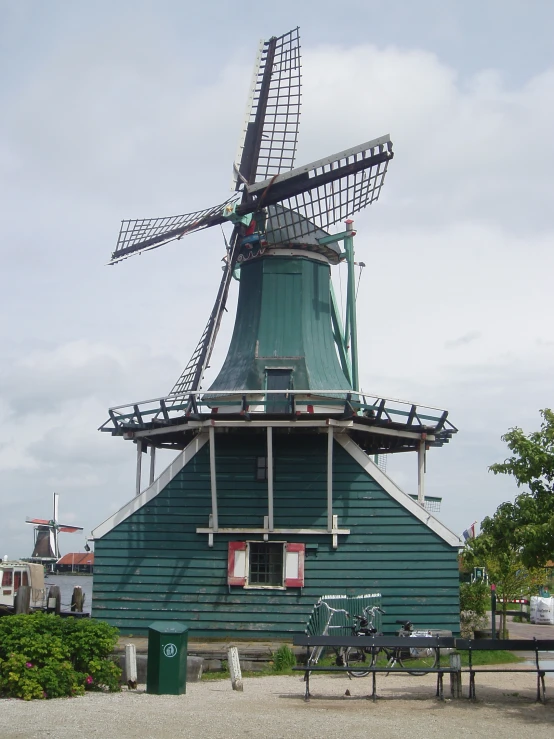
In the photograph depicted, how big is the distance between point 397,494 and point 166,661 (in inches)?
330

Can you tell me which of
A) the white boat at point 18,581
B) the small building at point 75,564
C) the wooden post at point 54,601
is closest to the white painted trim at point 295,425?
the wooden post at point 54,601

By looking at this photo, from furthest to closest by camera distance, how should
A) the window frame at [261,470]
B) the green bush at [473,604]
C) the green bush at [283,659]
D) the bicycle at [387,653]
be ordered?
the green bush at [473,604]
the window frame at [261,470]
the green bush at [283,659]
the bicycle at [387,653]

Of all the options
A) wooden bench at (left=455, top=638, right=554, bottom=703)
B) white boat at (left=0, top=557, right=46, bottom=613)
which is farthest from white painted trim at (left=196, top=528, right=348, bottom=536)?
white boat at (left=0, top=557, right=46, bottom=613)

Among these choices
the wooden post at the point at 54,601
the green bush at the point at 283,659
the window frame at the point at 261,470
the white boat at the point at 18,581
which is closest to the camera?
the green bush at the point at 283,659

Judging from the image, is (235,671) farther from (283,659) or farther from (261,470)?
(261,470)

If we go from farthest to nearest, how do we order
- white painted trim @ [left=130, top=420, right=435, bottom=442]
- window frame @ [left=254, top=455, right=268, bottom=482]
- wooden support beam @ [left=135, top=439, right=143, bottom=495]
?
wooden support beam @ [left=135, top=439, right=143, bottom=495], window frame @ [left=254, top=455, right=268, bottom=482], white painted trim @ [left=130, top=420, right=435, bottom=442]

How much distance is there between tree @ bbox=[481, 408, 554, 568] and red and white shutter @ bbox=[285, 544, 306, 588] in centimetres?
786

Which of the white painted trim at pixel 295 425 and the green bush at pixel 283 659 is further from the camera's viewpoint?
the white painted trim at pixel 295 425

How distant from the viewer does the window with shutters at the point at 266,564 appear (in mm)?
20422

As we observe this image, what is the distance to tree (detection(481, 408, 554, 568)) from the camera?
41.4 feet

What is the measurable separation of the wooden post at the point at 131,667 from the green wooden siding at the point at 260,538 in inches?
232

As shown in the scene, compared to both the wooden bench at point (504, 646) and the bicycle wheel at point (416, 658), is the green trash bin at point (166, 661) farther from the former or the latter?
the bicycle wheel at point (416, 658)

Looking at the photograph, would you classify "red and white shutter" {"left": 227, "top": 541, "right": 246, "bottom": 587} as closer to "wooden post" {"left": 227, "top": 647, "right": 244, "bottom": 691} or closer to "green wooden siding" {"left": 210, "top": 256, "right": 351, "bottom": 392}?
"green wooden siding" {"left": 210, "top": 256, "right": 351, "bottom": 392}

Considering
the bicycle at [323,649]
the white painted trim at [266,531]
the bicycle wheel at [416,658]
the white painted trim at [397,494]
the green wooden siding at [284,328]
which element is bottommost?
the bicycle wheel at [416,658]
